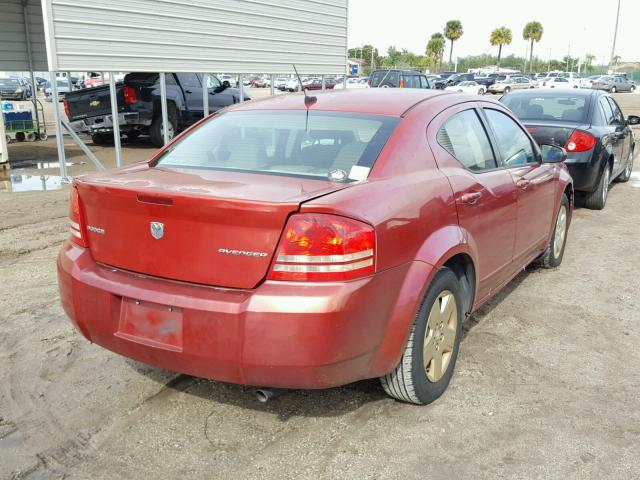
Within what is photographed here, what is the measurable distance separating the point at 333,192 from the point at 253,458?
1.24 metres

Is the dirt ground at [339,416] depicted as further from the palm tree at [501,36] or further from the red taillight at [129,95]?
the palm tree at [501,36]

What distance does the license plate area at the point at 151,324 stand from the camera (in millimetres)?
2637

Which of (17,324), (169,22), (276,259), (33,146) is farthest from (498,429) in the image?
(33,146)

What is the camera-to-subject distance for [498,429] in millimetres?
3004

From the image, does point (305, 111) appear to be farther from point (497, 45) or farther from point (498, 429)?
point (497, 45)

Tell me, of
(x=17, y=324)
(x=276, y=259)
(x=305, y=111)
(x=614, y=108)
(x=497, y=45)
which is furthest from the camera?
(x=497, y=45)

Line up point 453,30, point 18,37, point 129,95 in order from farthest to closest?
point 453,30 < point 18,37 < point 129,95

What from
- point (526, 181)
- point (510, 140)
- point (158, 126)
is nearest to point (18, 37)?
point (158, 126)

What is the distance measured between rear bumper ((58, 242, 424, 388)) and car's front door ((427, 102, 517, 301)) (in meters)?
0.72

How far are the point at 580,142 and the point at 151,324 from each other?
21.3 ft

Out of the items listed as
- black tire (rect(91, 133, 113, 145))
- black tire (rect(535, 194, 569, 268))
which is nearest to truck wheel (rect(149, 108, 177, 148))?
black tire (rect(91, 133, 113, 145))

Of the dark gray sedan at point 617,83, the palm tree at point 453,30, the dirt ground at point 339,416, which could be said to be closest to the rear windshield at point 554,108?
the dirt ground at point 339,416

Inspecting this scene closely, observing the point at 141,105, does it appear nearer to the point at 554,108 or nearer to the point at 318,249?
the point at 554,108

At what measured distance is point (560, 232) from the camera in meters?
5.59
